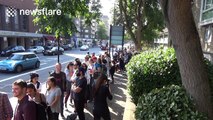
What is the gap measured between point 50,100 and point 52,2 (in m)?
2.78

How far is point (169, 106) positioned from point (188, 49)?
88cm

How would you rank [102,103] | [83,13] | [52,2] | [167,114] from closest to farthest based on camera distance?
1. [167,114]
2. [102,103]
3. [52,2]
4. [83,13]

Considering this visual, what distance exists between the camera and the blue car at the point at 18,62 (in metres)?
17.1

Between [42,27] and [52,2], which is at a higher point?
[52,2]

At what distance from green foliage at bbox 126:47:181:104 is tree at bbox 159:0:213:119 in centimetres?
211

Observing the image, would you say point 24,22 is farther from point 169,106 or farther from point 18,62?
point 169,106

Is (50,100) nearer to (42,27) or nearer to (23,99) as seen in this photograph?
(23,99)

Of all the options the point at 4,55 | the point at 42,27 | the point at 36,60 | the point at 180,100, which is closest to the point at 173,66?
the point at 180,100

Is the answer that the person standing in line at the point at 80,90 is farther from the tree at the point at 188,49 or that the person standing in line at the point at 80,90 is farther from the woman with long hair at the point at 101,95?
the tree at the point at 188,49

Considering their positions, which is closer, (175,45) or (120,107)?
(175,45)

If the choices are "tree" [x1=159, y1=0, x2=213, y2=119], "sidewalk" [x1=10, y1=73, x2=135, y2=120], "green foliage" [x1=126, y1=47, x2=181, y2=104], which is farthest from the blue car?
"tree" [x1=159, y1=0, x2=213, y2=119]

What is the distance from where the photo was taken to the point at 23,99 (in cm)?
359

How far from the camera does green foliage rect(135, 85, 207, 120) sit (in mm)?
3400

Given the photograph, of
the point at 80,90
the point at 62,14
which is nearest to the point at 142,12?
the point at 62,14
